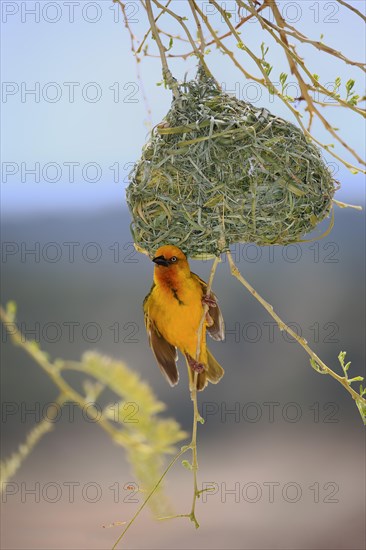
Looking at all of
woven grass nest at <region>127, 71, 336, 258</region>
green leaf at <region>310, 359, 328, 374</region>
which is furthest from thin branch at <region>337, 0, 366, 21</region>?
green leaf at <region>310, 359, 328, 374</region>

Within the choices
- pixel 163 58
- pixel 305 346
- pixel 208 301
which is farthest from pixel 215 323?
pixel 163 58

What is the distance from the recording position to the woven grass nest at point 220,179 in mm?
1396

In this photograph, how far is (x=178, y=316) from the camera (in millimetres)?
1462

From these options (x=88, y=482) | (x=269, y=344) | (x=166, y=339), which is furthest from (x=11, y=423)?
(x=166, y=339)

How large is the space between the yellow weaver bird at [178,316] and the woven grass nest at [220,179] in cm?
7

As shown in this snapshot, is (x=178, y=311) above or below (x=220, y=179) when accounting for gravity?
below

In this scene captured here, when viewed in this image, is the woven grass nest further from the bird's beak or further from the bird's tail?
the bird's tail

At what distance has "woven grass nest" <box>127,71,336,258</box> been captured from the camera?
4.58 feet

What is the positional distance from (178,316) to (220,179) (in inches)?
11.5

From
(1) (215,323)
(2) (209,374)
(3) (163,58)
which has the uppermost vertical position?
(3) (163,58)

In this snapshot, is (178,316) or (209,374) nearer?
(178,316)

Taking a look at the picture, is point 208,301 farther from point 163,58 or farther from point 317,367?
point 163,58

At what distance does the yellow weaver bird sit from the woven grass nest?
0.07 metres

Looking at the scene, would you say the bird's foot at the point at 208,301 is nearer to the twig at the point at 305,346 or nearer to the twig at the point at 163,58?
the twig at the point at 305,346
